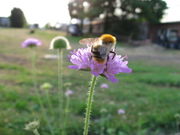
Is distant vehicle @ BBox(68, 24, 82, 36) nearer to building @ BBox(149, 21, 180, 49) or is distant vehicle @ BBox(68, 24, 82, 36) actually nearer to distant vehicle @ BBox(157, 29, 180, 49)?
building @ BBox(149, 21, 180, 49)

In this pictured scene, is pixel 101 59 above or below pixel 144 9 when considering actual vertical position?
below

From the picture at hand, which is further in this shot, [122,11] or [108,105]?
[122,11]

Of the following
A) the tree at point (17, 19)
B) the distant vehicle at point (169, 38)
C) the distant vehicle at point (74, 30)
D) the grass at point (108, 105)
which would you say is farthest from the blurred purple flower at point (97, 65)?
the tree at point (17, 19)

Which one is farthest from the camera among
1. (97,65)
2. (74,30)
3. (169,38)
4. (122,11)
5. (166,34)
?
(74,30)

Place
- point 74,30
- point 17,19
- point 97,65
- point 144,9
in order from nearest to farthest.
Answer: point 97,65, point 144,9, point 74,30, point 17,19

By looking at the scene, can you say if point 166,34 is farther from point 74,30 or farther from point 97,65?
point 97,65

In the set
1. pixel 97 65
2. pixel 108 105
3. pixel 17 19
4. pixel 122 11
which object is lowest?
pixel 108 105

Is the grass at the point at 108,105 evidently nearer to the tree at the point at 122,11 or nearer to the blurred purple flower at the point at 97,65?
the blurred purple flower at the point at 97,65

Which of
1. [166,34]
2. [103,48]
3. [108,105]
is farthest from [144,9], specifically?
[103,48]
